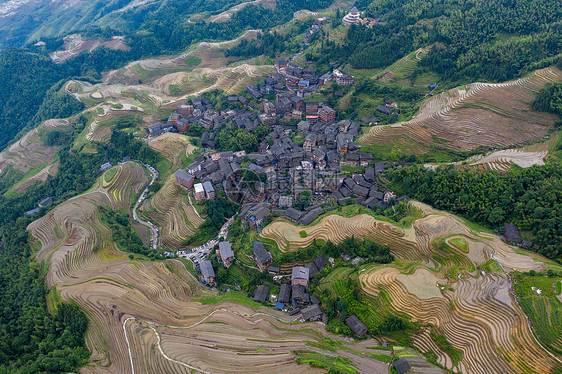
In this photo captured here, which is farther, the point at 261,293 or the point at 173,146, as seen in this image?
the point at 173,146

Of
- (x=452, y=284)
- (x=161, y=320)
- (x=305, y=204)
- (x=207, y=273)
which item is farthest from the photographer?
(x=305, y=204)

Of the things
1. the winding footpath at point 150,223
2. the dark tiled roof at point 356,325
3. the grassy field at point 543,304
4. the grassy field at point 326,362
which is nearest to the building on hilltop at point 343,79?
the winding footpath at point 150,223

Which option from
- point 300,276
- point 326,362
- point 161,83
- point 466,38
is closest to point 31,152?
point 161,83

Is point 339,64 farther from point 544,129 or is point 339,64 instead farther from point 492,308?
point 492,308

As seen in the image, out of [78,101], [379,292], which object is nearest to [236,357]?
[379,292]

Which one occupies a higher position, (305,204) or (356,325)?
(305,204)

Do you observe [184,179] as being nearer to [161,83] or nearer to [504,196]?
[504,196]
